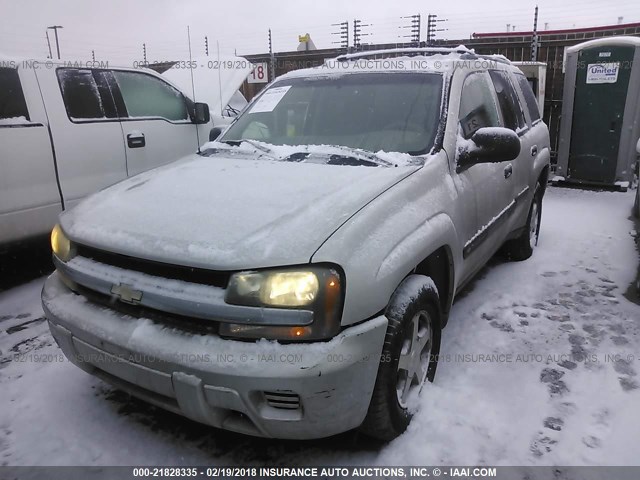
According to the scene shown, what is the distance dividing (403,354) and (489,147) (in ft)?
4.23

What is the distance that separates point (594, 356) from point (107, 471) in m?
2.72

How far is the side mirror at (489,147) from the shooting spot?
108 inches

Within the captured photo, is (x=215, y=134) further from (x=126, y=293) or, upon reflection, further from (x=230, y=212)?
(x=126, y=293)

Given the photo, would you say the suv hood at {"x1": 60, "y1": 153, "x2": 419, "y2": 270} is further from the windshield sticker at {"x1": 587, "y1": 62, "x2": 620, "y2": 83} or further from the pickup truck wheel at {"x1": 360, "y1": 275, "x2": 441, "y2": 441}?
the windshield sticker at {"x1": 587, "y1": 62, "x2": 620, "y2": 83}

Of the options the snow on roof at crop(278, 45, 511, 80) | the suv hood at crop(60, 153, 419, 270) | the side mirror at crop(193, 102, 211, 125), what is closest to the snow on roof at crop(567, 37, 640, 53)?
the snow on roof at crop(278, 45, 511, 80)

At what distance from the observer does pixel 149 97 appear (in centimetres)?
513

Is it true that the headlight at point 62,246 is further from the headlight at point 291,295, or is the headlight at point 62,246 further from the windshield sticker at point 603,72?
the windshield sticker at point 603,72

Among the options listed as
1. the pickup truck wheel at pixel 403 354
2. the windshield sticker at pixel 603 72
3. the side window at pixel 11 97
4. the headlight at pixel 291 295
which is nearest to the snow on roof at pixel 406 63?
the pickup truck wheel at pixel 403 354

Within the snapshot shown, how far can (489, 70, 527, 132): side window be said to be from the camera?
3779mm

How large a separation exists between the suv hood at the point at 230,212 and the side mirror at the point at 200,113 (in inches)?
106

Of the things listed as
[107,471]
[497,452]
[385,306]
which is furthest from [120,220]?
[497,452]

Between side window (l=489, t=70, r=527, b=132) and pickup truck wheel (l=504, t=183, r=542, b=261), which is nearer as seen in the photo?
side window (l=489, t=70, r=527, b=132)

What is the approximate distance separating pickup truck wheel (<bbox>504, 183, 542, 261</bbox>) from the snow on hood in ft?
13.7

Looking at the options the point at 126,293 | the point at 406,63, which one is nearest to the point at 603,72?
the point at 406,63
